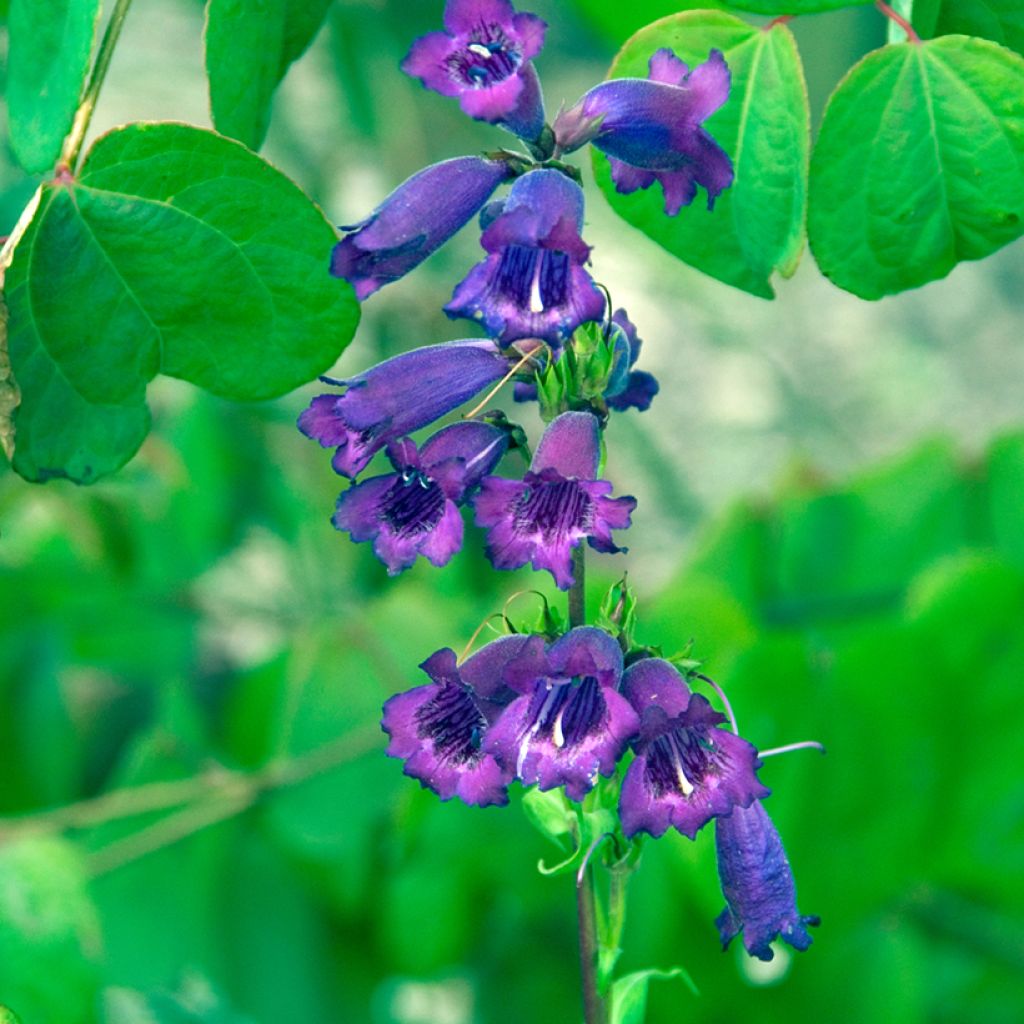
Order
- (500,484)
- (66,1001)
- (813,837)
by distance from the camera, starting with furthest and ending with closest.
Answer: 1. (813,837)
2. (66,1001)
3. (500,484)

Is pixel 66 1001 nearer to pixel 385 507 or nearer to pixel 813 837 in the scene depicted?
pixel 385 507

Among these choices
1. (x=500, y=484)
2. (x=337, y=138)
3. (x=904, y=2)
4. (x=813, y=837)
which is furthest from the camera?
(x=337, y=138)

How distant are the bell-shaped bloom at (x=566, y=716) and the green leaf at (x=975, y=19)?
0.97 feet

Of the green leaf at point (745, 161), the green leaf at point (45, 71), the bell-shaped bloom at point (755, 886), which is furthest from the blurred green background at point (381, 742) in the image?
the bell-shaped bloom at point (755, 886)

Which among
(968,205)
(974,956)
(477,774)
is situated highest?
(968,205)

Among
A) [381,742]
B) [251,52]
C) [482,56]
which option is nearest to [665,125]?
[482,56]

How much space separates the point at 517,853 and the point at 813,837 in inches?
11.2

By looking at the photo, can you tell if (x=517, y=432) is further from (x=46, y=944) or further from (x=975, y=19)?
(x=46, y=944)

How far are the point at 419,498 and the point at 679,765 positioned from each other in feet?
0.44

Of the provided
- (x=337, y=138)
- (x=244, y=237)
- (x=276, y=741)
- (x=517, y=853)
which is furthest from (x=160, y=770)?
(x=337, y=138)

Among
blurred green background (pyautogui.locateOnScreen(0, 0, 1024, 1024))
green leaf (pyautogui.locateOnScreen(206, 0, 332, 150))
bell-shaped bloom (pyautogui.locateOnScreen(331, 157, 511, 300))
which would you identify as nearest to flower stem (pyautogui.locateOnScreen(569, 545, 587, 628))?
bell-shaped bloom (pyautogui.locateOnScreen(331, 157, 511, 300))

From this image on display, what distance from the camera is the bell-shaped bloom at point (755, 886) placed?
533 mm

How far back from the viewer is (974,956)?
1319 mm

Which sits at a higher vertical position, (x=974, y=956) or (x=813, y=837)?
(x=813, y=837)
